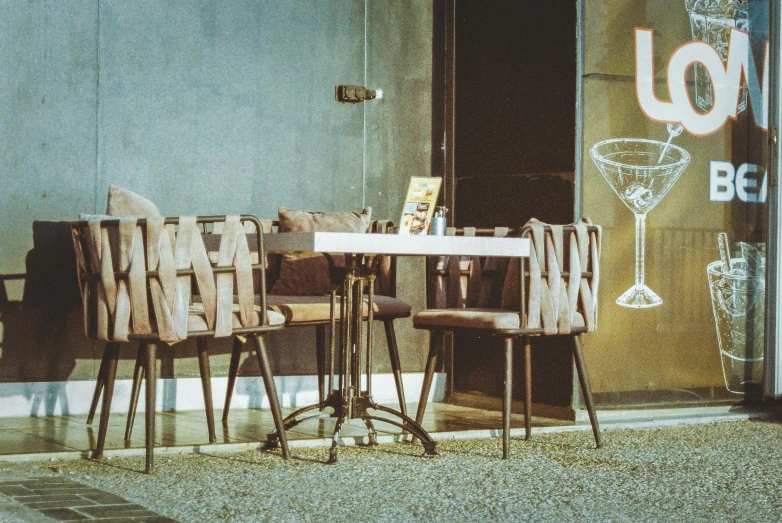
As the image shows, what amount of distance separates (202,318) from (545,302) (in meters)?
1.40

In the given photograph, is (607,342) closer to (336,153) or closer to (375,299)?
(375,299)

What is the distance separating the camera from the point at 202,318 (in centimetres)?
389

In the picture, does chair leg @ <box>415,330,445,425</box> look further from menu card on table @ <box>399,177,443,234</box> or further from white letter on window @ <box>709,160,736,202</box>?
white letter on window @ <box>709,160,736,202</box>

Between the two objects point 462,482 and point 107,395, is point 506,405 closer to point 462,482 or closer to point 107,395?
Answer: point 462,482

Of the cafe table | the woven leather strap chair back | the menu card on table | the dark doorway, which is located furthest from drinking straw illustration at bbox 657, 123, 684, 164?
the menu card on table

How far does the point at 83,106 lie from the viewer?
5.35m

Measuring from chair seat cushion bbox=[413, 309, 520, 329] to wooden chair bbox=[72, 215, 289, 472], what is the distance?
0.87 meters

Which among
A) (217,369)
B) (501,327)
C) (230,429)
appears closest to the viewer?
(501,327)

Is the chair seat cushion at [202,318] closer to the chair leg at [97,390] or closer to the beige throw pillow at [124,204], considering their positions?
the chair leg at [97,390]

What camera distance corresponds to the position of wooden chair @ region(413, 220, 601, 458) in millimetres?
4246

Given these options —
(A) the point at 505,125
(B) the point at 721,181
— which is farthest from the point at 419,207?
(B) the point at 721,181

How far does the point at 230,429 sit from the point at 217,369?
3.22 ft

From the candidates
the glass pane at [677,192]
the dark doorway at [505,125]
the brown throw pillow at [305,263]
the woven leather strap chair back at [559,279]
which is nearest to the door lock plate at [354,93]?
the dark doorway at [505,125]

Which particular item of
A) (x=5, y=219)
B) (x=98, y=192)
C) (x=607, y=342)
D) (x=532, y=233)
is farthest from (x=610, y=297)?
(x=5, y=219)
